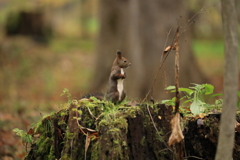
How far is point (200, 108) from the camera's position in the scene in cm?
427

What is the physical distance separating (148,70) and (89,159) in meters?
8.26

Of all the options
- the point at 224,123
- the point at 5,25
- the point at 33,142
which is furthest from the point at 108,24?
the point at 224,123

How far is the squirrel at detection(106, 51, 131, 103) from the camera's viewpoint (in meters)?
4.26

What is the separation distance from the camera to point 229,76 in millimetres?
2977

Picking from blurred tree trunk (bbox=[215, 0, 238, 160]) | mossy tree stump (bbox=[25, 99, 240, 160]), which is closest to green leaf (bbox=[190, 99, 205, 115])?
mossy tree stump (bbox=[25, 99, 240, 160])

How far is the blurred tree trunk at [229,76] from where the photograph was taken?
114 inches

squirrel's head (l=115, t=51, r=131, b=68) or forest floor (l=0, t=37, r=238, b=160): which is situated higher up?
forest floor (l=0, t=37, r=238, b=160)

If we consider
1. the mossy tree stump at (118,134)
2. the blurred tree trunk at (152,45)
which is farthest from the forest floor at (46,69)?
the mossy tree stump at (118,134)

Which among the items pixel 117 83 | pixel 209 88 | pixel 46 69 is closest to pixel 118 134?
pixel 117 83

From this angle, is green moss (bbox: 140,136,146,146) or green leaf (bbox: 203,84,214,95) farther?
green leaf (bbox: 203,84,214,95)

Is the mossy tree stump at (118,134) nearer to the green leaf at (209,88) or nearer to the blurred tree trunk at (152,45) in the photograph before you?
the green leaf at (209,88)

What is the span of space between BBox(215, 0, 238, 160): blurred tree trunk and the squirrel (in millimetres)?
1439

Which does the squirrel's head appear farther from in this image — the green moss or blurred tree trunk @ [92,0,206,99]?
blurred tree trunk @ [92,0,206,99]

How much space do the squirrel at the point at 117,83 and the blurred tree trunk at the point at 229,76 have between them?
1.44 metres
